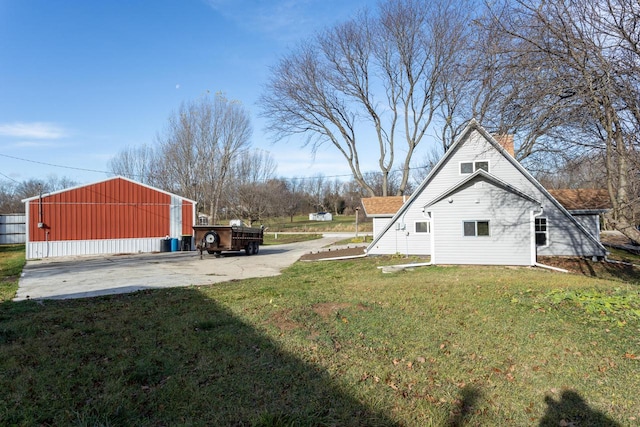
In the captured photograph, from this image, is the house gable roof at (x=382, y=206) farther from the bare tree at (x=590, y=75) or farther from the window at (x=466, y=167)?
the bare tree at (x=590, y=75)

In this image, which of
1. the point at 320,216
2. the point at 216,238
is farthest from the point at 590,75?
the point at 320,216

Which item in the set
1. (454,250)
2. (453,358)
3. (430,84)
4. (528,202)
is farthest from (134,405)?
(430,84)

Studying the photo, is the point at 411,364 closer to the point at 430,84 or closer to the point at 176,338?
the point at 176,338

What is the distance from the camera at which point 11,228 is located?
1369 inches

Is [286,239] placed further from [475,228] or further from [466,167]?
[475,228]

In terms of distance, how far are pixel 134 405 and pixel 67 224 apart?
22.8 m

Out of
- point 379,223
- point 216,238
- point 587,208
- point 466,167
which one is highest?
point 466,167

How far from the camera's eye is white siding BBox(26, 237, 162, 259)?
71.1 feet

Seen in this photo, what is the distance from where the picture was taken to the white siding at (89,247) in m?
21.7

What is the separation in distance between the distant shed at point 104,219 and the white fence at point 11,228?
1663 centimetres

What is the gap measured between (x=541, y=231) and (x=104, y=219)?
76.9 feet

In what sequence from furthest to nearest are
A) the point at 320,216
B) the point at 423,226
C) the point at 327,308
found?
the point at 320,216 < the point at 423,226 < the point at 327,308

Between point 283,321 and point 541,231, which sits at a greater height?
point 541,231

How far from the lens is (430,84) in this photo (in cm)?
2839
